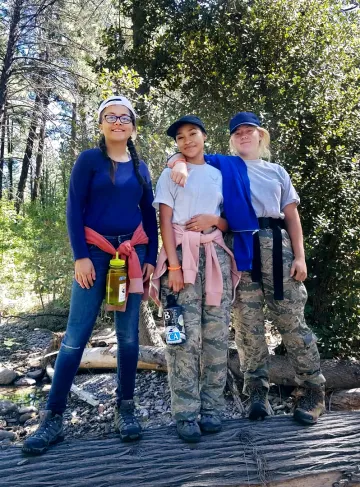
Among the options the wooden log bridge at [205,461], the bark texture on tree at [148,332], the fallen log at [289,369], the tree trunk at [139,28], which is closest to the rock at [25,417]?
the fallen log at [289,369]

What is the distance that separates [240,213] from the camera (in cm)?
284

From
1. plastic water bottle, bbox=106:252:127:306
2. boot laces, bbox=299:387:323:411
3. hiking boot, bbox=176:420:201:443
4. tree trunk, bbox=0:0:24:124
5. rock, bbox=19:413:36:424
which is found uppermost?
tree trunk, bbox=0:0:24:124

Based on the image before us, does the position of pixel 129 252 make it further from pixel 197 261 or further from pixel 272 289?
pixel 272 289

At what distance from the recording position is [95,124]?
15.7 feet

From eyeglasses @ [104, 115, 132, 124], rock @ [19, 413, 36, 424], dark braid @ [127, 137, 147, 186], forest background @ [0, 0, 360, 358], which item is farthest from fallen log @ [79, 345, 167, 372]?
eyeglasses @ [104, 115, 132, 124]

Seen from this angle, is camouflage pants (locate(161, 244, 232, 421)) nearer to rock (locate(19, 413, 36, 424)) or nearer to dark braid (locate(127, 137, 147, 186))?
dark braid (locate(127, 137, 147, 186))

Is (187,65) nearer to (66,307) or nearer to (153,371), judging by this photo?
(153,371)

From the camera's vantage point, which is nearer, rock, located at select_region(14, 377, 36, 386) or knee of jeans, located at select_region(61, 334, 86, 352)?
knee of jeans, located at select_region(61, 334, 86, 352)

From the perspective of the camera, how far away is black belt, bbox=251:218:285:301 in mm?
2926

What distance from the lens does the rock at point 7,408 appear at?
4.79m

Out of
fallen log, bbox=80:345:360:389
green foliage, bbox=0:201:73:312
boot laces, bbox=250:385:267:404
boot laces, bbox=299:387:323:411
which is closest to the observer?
boot laces, bbox=299:387:323:411

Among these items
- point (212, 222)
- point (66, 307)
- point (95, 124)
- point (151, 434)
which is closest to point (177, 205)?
point (212, 222)

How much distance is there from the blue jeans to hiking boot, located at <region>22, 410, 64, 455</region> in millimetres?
53

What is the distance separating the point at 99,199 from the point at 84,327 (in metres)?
0.79
